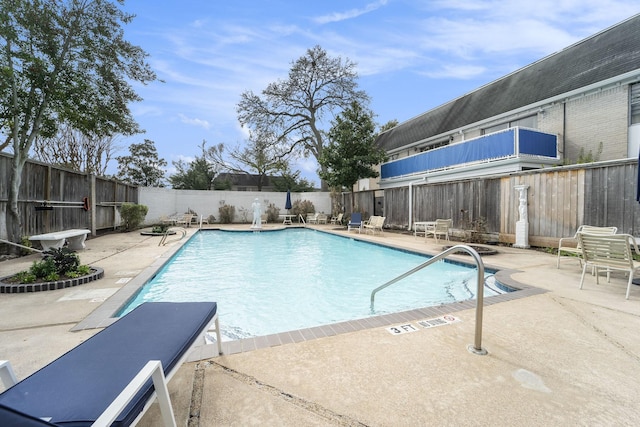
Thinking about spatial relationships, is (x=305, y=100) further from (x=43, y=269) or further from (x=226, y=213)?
(x=43, y=269)

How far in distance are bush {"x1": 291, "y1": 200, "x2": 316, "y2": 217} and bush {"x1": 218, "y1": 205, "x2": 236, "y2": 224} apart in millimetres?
4369

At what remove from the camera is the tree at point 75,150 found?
16.9 m

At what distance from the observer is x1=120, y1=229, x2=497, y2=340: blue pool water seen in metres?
4.36

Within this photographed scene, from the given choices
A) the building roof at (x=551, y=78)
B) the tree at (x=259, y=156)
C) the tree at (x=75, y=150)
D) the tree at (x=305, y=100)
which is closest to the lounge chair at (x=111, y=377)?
the building roof at (x=551, y=78)

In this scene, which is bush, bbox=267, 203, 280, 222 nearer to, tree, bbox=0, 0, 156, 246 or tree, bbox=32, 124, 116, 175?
tree, bbox=32, 124, 116, 175

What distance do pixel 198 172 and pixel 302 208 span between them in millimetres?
14109

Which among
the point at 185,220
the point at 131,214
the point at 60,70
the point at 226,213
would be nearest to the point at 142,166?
the point at 226,213

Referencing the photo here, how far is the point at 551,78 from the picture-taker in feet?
38.2

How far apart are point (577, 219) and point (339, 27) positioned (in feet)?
32.9

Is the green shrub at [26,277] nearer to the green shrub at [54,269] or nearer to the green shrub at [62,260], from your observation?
the green shrub at [54,269]

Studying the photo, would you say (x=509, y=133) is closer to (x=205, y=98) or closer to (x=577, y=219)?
(x=577, y=219)

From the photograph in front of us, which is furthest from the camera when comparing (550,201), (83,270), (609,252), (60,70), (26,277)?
(550,201)

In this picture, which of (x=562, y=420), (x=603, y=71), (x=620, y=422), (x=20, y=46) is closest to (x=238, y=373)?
(x=562, y=420)

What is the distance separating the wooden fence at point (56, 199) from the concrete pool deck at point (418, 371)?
5.25m
